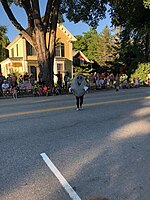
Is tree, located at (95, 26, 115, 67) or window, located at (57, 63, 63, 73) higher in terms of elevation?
tree, located at (95, 26, 115, 67)

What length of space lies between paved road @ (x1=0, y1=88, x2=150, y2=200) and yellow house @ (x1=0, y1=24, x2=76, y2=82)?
2593 centimetres

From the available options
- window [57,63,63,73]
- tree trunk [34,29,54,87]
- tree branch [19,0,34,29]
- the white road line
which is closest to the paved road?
the white road line

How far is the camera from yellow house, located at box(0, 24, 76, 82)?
107ft

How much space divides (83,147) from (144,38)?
29.4 meters

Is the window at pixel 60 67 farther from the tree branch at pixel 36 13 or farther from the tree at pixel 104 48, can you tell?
the tree at pixel 104 48

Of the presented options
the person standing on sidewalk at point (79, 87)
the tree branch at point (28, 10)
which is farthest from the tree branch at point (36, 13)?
the person standing on sidewalk at point (79, 87)

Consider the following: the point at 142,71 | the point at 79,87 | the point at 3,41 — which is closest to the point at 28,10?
the point at 79,87

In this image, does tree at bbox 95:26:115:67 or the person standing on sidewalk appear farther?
tree at bbox 95:26:115:67

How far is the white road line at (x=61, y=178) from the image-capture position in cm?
317

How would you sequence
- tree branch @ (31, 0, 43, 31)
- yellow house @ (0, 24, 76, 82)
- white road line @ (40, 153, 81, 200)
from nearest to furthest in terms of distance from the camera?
white road line @ (40, 153, 81, 200)
tree branch @ (31, 0, 43, 31)
yellow house @ (0, 24, 76, 82)

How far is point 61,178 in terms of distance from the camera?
3676 millimetres

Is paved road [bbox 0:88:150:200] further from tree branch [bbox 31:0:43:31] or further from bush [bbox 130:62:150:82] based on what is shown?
bush [bbox 130:62:150:82]

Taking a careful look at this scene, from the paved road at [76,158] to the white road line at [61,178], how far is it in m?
0.01

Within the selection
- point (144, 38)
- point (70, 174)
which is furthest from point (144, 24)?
point (70, 174)
